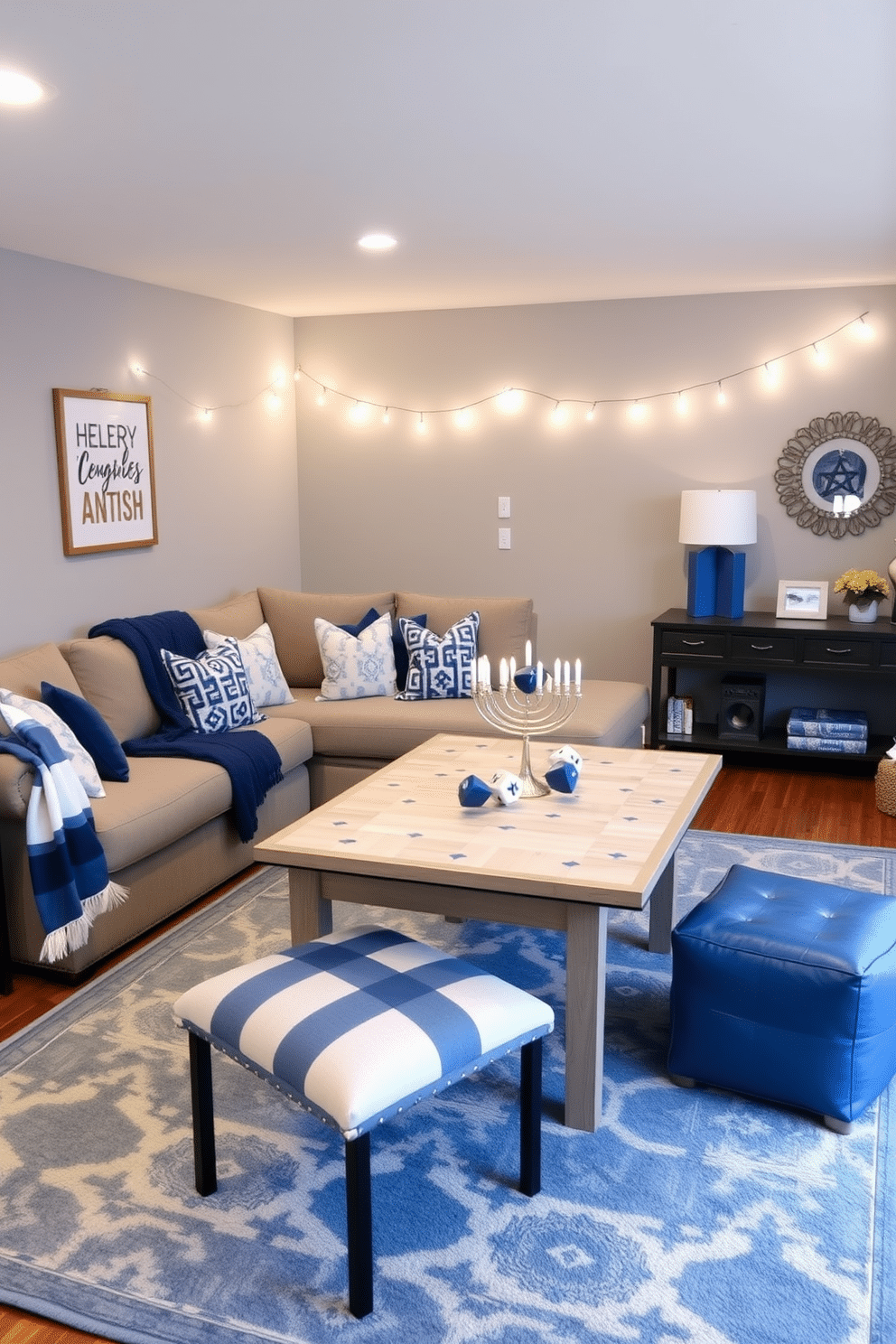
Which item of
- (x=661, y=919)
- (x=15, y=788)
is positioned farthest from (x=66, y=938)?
(x=661, y=919)

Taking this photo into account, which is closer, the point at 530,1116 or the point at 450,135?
the point at 530,1116

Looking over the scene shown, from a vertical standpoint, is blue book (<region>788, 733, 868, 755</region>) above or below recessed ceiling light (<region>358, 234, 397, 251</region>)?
below

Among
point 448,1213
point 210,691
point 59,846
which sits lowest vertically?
point 448,1213

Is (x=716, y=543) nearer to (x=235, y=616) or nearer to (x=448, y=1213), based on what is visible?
(x=235, y=616)

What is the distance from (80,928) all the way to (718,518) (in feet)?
11.6

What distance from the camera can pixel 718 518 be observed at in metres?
5.39

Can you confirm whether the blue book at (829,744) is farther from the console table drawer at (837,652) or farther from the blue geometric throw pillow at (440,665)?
the blue geometric throw pillow at (440,665)

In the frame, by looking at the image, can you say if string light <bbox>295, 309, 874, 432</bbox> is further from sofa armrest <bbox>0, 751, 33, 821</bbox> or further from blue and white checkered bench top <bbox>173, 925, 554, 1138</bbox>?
blue and white checkered bench top <bbox>173, 925, 554, 1138</bbox>

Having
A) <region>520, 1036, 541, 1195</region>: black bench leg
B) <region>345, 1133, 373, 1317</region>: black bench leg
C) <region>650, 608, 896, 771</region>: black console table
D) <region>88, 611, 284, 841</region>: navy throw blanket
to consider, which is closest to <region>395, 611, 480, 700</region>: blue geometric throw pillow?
<region>88, 611, 284, 841</region>: navy throw blanket

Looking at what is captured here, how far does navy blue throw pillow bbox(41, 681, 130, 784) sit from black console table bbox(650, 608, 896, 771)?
109 inches

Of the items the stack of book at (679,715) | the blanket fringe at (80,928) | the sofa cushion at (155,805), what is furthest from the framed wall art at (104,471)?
the stack of book at (679,715)

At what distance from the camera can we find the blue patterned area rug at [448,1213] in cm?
198

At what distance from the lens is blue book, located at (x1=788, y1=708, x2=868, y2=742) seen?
17.5ft

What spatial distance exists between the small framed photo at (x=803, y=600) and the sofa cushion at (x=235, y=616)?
2.56m
